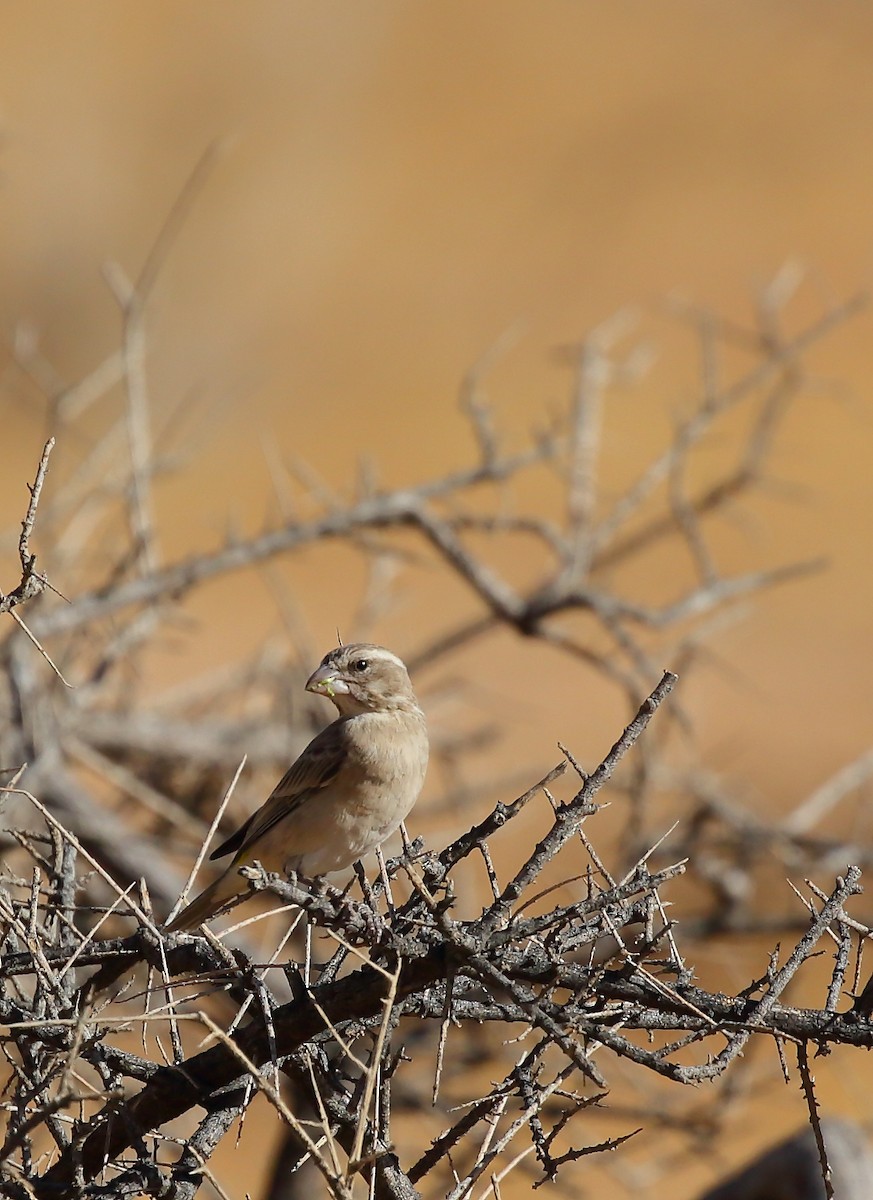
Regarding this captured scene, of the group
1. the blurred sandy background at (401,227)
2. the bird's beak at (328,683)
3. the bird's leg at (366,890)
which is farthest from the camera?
the blurred sandy background at (401,227)

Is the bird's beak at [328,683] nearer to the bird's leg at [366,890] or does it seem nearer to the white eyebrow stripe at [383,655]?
the white eyebrow stripe at [383,655]

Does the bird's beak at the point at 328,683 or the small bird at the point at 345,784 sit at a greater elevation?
the bird's beak at the point at 328,683

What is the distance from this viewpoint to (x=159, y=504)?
2814cm

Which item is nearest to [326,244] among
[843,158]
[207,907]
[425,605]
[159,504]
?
[159,504]

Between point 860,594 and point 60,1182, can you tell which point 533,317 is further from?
point 60,1182

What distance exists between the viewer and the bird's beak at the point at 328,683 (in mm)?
4582

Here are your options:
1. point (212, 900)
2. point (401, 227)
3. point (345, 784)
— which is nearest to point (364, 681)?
point (345, 784)

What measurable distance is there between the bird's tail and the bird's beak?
61 centimetres

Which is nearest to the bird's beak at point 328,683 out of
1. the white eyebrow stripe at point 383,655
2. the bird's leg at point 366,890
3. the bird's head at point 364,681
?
the bird's head at point 364,681

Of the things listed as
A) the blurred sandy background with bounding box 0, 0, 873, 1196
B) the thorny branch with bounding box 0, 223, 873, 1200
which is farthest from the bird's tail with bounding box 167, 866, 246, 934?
the blurred sandy background with bounding box 0, 0, 873, 1196

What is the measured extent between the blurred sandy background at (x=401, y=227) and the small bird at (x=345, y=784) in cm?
1735

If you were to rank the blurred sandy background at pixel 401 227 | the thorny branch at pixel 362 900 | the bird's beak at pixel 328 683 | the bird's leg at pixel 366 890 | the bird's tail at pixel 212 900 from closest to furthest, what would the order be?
the thorny branch at pixel 362 900 < the bird's leg at pixel 366 890 < the bird's tail at pixel 212 900 < the bird's beak at pixel 328 683 < the blurred sandy background at pixel 401 227

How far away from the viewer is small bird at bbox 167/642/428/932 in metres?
4.49

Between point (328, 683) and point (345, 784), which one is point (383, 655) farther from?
point (345, 784)
